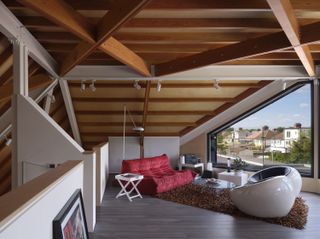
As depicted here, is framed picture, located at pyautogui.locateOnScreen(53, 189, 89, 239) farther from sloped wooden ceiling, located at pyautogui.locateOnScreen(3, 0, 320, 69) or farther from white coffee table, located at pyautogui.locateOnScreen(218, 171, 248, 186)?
white coffee table, located at pyautogui.locateOnScreen(218, 171, 248, 186)

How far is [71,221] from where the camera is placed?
7.03 feet

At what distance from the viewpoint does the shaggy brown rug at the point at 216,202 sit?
14.8ft

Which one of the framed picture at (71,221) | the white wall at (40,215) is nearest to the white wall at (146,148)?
the framed picture at (71,221)

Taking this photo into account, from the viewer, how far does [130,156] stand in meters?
8.63

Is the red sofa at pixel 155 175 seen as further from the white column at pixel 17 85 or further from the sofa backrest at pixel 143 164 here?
the white column at pixel 17 85

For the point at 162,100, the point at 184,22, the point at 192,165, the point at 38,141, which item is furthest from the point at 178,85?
the point at 38,141

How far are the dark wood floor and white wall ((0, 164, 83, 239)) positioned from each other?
2.11m

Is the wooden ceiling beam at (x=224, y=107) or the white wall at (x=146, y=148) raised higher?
the wooden ceiling beam at (x=224, y=107)

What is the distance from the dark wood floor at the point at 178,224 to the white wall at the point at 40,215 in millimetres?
2108

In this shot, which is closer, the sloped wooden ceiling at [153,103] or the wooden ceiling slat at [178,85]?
the wooden ceiling slat at [178,85]

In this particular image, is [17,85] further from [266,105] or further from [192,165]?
[266,105]

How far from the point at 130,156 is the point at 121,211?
3.64 meters

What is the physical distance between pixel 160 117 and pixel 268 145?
2915 millimetres

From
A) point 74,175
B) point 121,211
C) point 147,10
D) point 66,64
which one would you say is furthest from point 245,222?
point 66,64
